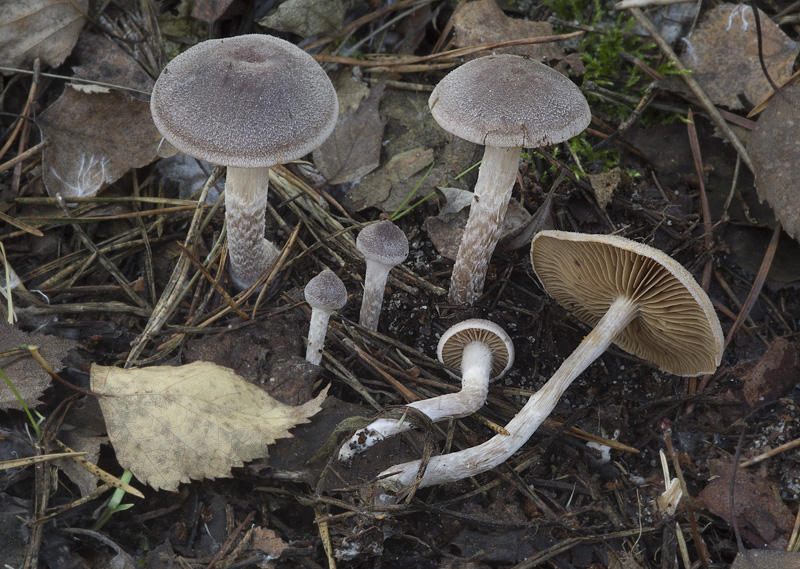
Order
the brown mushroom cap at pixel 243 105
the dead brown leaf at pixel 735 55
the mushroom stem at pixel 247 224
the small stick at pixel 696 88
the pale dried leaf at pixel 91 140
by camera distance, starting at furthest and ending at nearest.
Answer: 1. the dead brown leaf at pixel 735 55
2. the small stick at pixel 696 88
3. the pale dried leaf at pixel 91 140
4. the mushroom stem at pixel 247 224
5. the brown mushroom cap at pixel 243 105

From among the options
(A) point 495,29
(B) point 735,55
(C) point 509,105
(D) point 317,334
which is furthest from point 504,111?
(B) point 735,55

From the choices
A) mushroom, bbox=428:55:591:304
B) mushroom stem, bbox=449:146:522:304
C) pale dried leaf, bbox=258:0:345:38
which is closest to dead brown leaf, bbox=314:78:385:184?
pale dried leaf, bbox=258:0:345:38

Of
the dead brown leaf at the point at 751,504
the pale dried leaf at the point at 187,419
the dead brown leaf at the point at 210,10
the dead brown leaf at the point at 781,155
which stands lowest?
the dead brown leaf at the point at 751,504

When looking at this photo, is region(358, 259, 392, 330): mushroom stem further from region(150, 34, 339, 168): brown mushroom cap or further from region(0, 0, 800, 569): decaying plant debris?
region(150, 34, 339, 168): brown mushroom cap

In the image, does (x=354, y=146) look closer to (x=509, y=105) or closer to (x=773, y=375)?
(x=509, y=105)

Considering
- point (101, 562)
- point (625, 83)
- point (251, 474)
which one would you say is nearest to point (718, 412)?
point (625, 83)

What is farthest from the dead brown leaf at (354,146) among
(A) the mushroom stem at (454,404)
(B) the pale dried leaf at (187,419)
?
(B) the pale dried leaf at (187,419)

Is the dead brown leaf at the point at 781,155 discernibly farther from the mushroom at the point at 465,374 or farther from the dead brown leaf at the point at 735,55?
the mushroom at the point at 465,374
